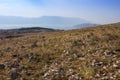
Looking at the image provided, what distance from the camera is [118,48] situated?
20797mm

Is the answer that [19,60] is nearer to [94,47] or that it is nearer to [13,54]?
[13,54]

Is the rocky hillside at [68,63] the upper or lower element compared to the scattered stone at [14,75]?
upper

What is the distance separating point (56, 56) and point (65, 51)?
1.39 m

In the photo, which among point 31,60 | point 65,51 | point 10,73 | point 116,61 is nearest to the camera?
point 116,61

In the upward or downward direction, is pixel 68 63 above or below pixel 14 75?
above

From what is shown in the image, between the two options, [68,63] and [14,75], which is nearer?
[14,75]

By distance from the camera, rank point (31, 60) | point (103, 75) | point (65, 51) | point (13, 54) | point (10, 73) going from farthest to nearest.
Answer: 1. point (13, 54)
2. point (65, 51)
3. point (31, 60)
4. point (10, 73)
5. point (103, 75)

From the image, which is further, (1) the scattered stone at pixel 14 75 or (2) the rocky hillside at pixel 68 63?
(1) the scattered stone at pixel 14 75

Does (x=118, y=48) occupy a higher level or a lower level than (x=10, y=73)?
higher

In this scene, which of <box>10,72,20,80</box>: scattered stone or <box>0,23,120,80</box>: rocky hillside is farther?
<box>10,72,20,80</box>: scattered stone

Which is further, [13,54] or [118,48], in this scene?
[13,54]

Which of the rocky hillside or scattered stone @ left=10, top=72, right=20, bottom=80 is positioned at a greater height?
the rocky hillside

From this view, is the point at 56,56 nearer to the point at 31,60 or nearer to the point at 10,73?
the point at 31,60

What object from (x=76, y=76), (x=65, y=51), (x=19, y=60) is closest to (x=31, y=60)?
(x=19, y=60)
